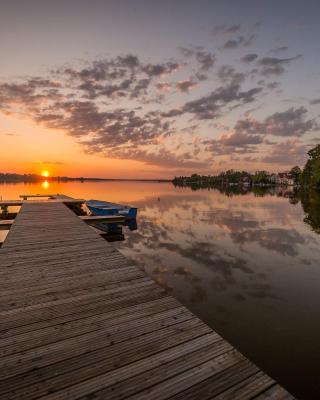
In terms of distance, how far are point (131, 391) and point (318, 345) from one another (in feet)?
17.7

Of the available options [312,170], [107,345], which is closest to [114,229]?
[107,345]

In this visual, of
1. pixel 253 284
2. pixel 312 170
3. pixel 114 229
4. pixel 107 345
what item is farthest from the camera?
pixel 312 170

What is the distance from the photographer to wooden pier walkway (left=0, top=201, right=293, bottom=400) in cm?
296

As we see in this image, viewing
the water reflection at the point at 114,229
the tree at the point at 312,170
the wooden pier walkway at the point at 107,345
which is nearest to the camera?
the wooden pier walkway at the point at 107,345

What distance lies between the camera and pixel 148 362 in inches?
133

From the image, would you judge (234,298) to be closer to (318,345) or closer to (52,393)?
(318,345)

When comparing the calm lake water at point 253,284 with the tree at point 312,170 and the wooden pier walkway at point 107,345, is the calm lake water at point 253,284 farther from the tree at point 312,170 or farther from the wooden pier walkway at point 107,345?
the tree at point 312,170

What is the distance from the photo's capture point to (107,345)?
373 cm

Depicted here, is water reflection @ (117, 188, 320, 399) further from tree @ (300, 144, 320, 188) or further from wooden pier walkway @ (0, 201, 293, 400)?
tree @ (300, 144, 320, 188)

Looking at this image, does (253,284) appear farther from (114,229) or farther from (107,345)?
(114,229)

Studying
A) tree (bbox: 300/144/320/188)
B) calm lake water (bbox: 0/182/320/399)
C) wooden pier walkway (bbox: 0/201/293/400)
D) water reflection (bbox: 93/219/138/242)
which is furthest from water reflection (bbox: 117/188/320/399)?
tree (bbox: 300/144/320/188)

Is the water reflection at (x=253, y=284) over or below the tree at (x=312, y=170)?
below

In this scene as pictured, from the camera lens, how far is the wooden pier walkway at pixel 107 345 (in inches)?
117

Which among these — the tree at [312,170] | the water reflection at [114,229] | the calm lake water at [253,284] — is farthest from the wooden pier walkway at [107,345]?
the tree at [312,170]
